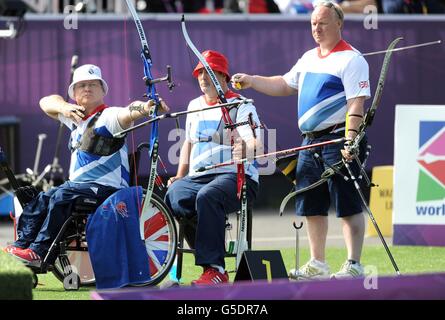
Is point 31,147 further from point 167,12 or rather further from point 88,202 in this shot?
point 88,202

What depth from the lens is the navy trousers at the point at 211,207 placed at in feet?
27.1

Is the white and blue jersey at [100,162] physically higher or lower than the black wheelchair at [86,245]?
higher

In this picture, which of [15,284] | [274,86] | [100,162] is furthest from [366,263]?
[15,284]

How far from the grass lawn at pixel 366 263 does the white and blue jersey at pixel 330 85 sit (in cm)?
127

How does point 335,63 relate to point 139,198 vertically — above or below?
above

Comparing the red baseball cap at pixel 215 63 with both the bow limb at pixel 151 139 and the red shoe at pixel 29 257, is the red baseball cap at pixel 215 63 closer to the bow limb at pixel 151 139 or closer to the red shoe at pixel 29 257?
the bow limb at pixel 151 139

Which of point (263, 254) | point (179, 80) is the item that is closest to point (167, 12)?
point (179, 80)

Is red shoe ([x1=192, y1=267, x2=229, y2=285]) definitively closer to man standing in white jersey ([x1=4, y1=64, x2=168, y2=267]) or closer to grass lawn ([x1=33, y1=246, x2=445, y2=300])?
grass lawn ([x1=33, y1=246, x2=445, y2=300])

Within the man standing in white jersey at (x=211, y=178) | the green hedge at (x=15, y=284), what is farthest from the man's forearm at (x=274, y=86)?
the green hedge at (x=15, y=284)

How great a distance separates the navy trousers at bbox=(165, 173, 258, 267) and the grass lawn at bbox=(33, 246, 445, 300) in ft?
1.76

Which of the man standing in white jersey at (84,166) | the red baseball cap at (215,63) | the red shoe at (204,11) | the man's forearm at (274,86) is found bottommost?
the man standing in white jersey at (84,166)

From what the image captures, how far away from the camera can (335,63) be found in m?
8.48
